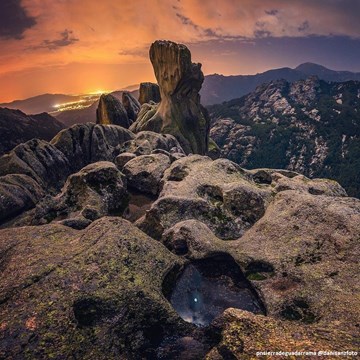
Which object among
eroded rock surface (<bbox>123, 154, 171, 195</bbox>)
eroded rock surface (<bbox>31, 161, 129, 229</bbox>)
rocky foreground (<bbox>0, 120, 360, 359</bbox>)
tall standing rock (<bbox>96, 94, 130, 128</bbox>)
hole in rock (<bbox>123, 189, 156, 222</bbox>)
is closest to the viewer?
rocky foreground (<bbox>0, 120, 360, 359</bbox>)

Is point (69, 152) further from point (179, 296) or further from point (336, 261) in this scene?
point (336, 261)

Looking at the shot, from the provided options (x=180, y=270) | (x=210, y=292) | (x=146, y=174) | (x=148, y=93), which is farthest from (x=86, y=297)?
(x=148, y=93)

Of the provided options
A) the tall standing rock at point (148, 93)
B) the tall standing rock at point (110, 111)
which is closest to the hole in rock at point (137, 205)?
the tall standing rock at point (110, 111)

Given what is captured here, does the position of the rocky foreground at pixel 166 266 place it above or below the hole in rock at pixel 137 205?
above

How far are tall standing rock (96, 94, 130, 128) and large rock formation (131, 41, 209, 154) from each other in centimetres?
730

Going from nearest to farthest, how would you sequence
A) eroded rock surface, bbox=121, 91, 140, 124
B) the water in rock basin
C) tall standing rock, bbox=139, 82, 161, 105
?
the water in rock basin
eroded rock surface, bbox=121, 91, 140, 124
tall standing rock, bbox=139, 82, 161, 105

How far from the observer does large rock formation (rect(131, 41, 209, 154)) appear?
393 ft

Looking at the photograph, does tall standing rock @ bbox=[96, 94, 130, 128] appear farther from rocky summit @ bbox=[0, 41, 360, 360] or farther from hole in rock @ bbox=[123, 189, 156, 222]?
rocky summit @ bbox=[0, 41, 360, 360]

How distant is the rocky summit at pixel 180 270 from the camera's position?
1589 cm

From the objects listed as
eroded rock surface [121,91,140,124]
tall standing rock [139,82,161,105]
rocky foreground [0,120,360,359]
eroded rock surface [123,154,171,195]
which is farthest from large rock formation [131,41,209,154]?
rocky foreground [0,120,360,359]

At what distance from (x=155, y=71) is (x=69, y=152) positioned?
7824 cm

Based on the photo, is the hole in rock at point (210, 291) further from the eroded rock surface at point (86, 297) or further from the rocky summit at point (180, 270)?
the eroded rock surface at point (86, 297)

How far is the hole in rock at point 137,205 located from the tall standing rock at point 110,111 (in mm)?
76204

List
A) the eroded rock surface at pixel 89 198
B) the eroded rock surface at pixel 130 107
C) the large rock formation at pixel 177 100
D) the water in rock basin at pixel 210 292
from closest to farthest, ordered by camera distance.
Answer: the water in rock basin at pixel 210 292 < the eroded rock surface at pixel 89 198 < the large rock formation at pixel 177 100 < the eroded rock surface at pixel 130 107
